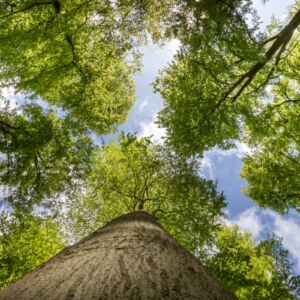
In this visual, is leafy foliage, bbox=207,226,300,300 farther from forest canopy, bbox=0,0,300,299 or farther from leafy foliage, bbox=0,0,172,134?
leafy foliage, bbox=0,0,172,134

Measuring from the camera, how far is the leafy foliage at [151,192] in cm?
1323

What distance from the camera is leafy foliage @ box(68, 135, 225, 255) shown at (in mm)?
13234

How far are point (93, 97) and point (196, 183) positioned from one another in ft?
17.2

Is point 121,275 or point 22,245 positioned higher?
point 22,245

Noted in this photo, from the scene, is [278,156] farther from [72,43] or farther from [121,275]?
[121,275]

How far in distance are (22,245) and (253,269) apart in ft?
30.2

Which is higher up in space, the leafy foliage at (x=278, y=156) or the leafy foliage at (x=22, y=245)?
the leafy foliage at (x=278, y=156)

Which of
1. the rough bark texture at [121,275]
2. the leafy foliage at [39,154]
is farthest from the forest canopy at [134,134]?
the rough bark texture at [121,275]

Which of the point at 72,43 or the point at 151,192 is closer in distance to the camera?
the point at 72,43

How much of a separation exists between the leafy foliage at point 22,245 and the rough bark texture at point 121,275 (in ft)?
32.2

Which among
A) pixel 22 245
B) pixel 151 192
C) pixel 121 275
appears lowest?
pixel 121 275

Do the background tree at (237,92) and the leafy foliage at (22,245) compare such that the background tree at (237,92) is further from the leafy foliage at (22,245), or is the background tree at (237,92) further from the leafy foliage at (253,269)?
the leafy foliage at (22,245)

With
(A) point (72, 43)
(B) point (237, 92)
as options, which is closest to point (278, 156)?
(B) point (237, 92)

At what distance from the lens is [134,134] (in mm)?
14695
